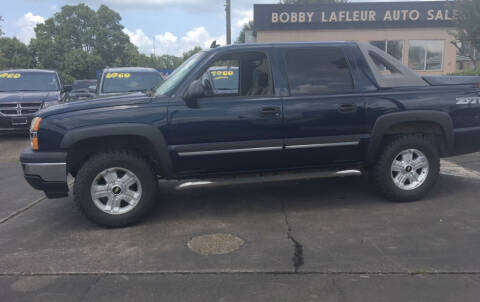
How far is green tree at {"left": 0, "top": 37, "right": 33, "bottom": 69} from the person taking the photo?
41406mm

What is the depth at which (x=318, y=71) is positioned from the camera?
472 centimetres

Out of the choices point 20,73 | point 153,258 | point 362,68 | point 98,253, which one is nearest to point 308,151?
point 362,68

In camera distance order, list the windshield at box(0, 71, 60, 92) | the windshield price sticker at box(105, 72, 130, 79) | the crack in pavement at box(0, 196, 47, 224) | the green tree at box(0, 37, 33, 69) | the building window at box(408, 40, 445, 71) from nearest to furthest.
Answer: the crack in pavement at box(0, 196, 47, 224) < the windshield price sticker at box(105, 72, 130, 79) < the windshield at box(0, 71, 60, 92) < the building window at box(408, 40, 445, 71) < the green tree at box(0, 37, 33, 69)

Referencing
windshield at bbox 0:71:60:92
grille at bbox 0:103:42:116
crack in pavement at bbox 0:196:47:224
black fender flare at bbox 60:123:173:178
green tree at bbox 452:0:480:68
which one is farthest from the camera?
green tree at bbox 452:0:480:68

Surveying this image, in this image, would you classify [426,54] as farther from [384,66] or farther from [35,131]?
[35,131]

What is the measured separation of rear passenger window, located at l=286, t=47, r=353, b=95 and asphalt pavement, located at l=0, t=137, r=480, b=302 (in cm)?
140

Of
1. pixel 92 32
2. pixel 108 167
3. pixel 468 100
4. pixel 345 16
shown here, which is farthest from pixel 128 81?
pixel 92 32

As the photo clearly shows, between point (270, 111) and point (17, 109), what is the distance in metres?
7.96

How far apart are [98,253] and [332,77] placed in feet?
10.1

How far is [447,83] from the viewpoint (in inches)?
195

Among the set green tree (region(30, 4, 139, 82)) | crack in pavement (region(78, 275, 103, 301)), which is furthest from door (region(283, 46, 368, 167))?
green tree (region(30, 4, 139, 82))

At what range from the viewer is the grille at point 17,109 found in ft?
32.6

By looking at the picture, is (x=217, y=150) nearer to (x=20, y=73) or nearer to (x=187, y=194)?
(x=187, y=194)

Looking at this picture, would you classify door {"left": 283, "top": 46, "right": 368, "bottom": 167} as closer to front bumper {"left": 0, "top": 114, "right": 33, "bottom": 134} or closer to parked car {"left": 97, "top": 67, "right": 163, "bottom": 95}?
parked car {"left": 97, "top": 67, "right": 163, "bottom": 95}
